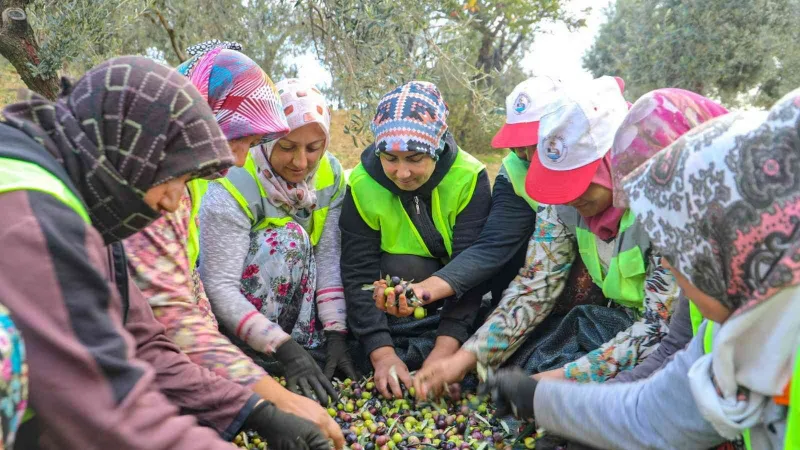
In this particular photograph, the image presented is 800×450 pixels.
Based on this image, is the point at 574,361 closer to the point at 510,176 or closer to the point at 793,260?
the point at 510,176

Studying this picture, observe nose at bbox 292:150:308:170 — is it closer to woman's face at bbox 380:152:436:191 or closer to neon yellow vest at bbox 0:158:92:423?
woman's face at bbox 380:152:436:191

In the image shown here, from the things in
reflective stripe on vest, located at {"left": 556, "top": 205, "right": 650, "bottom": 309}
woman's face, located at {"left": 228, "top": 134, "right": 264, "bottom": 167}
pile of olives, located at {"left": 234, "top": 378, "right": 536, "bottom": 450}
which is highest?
woman's face, located at {"left": 228, "top": 134, "right": 264, "bottom": 167}

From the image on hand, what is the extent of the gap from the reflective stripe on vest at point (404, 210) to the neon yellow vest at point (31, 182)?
1.92m

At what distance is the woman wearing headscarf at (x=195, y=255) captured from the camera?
2.19 metres

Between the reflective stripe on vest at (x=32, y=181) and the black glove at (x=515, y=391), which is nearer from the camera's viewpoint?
the reflective stripe on vest at (x=32, y=181)

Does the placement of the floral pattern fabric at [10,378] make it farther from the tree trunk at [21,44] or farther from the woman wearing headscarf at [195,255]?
the tree trunk at [21,44]

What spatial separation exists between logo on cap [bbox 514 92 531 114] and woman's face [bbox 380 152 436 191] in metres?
0.44

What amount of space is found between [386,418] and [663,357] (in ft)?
3.71

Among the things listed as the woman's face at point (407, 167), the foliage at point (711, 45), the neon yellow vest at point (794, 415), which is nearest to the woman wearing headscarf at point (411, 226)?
the woman's face at point (407, 167)

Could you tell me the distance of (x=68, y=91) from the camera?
1623mm

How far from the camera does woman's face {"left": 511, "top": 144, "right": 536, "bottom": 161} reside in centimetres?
300

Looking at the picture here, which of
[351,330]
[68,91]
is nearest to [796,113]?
[68,91]

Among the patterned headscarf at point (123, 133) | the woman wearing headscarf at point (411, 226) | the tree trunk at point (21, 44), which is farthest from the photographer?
the tree trunk at point (21, 44)

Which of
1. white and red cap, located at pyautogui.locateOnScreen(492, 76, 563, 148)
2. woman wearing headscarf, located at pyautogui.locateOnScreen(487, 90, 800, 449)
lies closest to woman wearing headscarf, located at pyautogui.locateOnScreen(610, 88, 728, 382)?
woman wearing headscarf, located at pyautogui.locateOnScreen(487, 90, 800, 449)
